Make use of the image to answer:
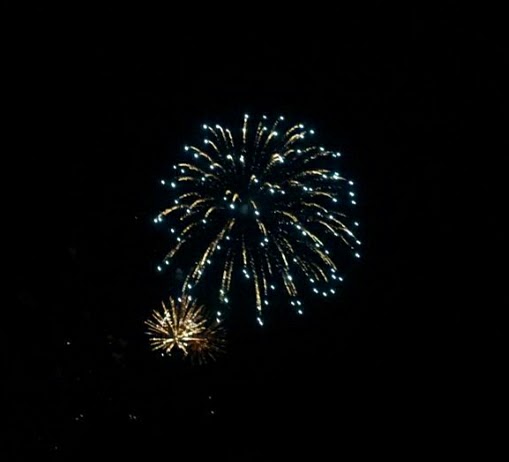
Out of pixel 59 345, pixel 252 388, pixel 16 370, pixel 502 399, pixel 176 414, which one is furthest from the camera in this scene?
pixel 252 388

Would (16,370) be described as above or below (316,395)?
below

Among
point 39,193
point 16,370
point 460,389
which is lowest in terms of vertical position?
point 16,370

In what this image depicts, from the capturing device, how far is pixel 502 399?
14273 mm

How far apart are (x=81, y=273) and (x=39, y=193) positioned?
73.1 inches

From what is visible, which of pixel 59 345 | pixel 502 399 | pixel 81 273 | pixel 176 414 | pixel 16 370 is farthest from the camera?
pixel 502 399

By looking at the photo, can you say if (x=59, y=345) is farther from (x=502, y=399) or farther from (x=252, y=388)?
(x=502, y=399)

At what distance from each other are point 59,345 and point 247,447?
5.03 m

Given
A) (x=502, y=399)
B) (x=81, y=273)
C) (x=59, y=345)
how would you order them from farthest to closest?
1. (x=502, y=399)
2. (x=81, y=273)
3. (x=59, y=345)

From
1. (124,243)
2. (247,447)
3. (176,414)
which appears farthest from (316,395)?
(124,243)

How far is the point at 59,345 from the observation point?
37.3ft

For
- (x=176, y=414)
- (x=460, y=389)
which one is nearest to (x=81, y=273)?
(x=176, y=414)

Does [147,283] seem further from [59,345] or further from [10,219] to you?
[10,219]

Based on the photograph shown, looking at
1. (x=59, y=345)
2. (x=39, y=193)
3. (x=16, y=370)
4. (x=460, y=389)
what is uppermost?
(x=39, y=193)

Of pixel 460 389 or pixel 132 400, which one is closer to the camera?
pixel 132 400
